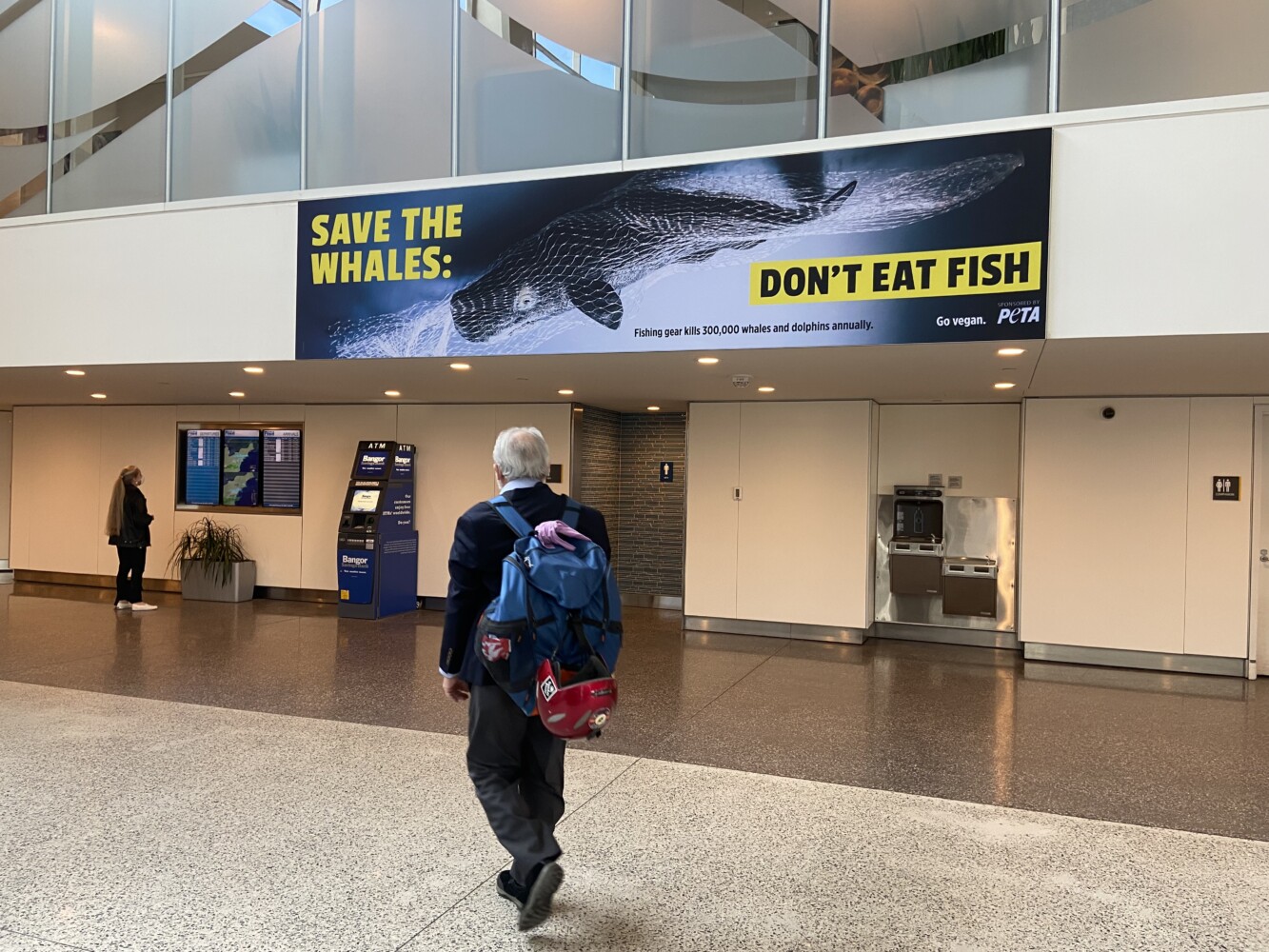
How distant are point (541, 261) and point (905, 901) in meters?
4.34

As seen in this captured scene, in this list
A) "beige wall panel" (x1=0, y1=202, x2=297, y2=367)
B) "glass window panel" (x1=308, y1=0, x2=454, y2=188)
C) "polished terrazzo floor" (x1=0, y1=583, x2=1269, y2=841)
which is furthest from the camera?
"beige wall panel" (x1=0, y1=202, x2=297, y2=367)

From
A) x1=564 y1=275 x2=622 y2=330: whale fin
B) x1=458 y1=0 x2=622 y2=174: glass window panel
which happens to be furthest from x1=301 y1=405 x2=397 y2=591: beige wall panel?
x1=564 y1=275 x2=622 y2=330: whale fin

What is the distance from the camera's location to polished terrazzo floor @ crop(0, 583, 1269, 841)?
4426mm

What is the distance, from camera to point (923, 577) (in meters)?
8.28

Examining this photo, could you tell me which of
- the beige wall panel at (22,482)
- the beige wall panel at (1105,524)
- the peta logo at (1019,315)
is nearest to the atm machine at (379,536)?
the beige wall panel at (22,482)

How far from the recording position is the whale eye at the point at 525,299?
6.01 m

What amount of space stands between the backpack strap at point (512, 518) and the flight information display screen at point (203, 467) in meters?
9.06

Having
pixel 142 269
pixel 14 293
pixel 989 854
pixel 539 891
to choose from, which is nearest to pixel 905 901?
pixel 989 854

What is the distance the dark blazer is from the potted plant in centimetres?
829

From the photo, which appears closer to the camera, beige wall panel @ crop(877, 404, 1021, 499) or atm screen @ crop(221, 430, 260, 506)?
beige wall panel @ crop(877, 404, 1021, 499)

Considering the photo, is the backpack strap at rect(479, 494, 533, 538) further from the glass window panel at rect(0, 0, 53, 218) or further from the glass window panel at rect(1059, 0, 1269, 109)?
the glass window panel at rect(0, 0, 53, 218)

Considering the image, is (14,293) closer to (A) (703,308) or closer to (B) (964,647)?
(A) (703,308)

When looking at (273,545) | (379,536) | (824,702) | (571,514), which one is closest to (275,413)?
(273,545)

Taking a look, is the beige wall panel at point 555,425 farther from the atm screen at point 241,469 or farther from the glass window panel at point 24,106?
the glass window panel at point 24,106
